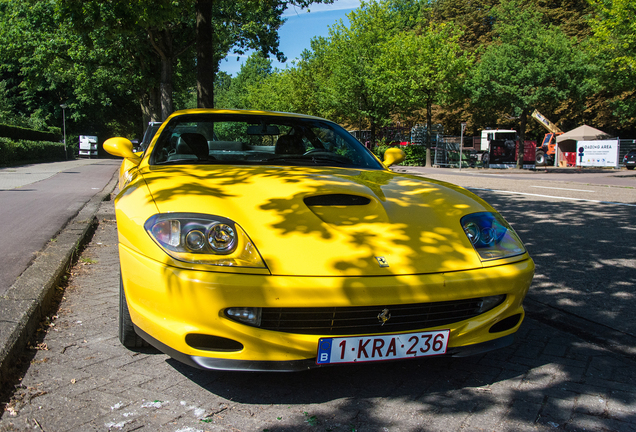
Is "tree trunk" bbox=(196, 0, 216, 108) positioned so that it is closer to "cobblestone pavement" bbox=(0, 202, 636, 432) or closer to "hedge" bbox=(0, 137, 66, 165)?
"cobblestone pavement" bbox=(0, 202, 636, 432)

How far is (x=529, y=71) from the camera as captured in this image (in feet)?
96.2

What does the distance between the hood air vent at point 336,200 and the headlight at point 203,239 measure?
49 cm

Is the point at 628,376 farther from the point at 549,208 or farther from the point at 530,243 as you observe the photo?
the point at 549,208

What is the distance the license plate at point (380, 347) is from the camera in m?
2.22

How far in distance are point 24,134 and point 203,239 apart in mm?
35679

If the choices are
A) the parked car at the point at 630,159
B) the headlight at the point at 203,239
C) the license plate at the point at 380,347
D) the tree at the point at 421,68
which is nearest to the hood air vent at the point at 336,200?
the headlight at the point at 203,239

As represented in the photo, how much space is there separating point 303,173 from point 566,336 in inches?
77.9

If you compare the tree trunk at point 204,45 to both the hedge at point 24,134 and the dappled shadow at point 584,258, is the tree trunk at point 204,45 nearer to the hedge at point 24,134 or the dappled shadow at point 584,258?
the dappled shadow at point 584,258

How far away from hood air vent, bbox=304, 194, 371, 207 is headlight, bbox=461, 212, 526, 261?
1.82ft

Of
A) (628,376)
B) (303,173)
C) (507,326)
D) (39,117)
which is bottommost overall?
(628,376)

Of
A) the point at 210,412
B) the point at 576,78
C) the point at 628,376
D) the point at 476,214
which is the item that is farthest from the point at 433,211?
the point at 576,78

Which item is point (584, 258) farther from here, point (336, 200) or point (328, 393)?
point (328, 393)

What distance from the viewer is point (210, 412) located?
90.0 inches

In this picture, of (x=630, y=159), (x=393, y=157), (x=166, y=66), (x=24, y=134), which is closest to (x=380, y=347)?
(x=393, y=157)
